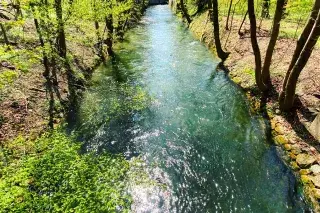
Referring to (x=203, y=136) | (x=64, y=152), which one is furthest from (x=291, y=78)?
(x=64, y=152)

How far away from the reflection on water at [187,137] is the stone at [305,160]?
0.60 metres

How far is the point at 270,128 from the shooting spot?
483 inches

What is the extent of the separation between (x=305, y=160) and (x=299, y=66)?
12.2ft

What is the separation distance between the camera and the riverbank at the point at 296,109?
9.64m

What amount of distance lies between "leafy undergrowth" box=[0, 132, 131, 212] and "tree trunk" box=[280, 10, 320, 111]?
25.2 feet

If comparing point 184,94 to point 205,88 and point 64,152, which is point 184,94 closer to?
point 205,88

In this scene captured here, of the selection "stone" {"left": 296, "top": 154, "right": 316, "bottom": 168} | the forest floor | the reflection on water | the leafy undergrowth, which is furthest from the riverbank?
the forest floor

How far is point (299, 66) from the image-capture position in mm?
10852

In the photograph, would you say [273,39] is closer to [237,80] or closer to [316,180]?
[237,80]

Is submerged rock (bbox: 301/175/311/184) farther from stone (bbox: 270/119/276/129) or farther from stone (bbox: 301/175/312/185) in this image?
stone (bbox: 270/119/276/129)

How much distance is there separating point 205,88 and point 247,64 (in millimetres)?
3805

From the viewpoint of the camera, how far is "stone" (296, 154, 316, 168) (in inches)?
384

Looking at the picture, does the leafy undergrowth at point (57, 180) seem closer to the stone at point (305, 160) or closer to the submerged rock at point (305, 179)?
the submerged rock at point (305, 179)

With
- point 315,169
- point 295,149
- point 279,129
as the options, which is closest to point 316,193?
point 315,169
